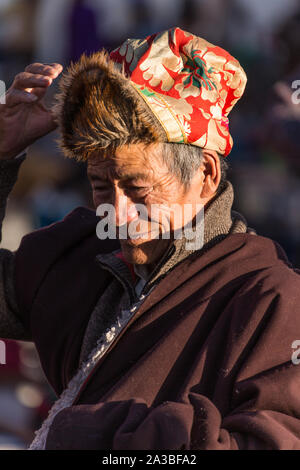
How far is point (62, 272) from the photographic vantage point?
2.55 meters

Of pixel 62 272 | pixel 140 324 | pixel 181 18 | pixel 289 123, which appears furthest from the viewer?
pixel 181 18

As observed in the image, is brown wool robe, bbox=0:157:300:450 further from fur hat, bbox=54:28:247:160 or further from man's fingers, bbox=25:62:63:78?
man's fingers, bbox=25:62:63:78

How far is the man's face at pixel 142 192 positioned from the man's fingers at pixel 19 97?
1.19 ft

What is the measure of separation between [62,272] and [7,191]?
0.37 m

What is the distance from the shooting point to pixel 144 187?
2.21 m

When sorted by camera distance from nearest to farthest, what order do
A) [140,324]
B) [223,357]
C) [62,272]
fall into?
[223,357], [140,324], [62,272]

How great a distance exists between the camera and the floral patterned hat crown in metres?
2.17

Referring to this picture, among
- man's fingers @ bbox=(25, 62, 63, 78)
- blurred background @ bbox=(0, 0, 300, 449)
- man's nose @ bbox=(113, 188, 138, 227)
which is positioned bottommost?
blurred background @ bbox=(0, 0, 300, 449)

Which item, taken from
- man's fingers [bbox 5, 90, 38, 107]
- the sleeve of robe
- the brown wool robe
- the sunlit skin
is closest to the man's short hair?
the sunlit skin

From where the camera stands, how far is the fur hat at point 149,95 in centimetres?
213

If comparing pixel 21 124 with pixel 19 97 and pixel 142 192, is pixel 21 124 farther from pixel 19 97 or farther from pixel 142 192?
pixel 142 192

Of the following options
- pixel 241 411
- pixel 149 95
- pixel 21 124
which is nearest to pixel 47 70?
pixel 21 124

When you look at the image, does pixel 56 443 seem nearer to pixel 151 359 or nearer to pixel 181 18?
pixel 151 359

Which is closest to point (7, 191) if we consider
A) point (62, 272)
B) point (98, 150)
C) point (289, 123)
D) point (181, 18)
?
point (62, 272)
